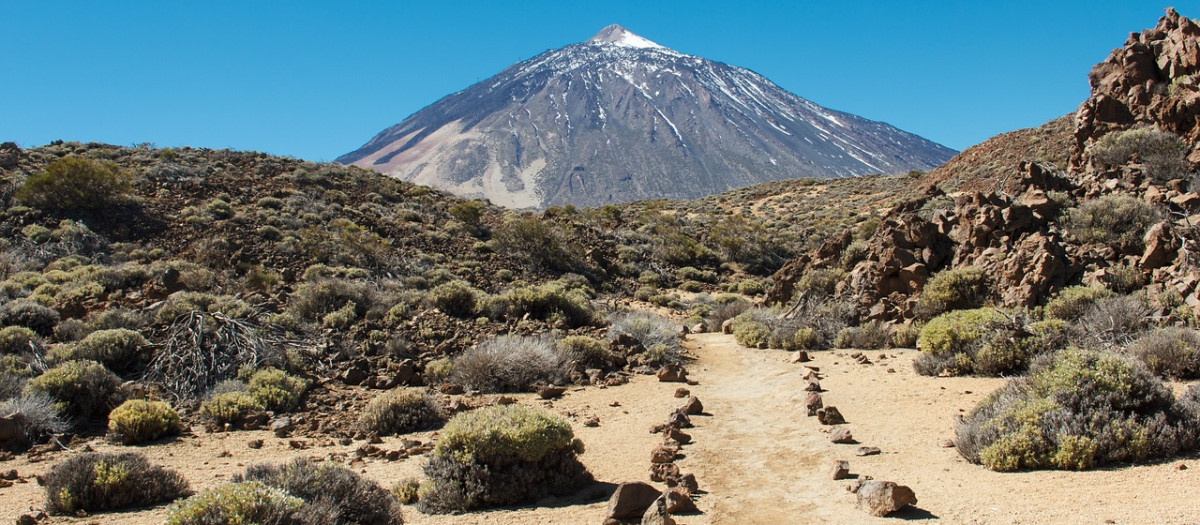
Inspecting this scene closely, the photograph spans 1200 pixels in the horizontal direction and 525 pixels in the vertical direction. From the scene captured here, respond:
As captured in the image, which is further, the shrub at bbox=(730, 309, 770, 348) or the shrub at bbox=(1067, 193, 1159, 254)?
the shrub at bbox=(730, 309, 770, 348)

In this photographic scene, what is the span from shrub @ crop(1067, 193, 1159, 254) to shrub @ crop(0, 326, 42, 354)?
48.6ft

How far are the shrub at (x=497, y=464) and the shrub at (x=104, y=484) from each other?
1982mm

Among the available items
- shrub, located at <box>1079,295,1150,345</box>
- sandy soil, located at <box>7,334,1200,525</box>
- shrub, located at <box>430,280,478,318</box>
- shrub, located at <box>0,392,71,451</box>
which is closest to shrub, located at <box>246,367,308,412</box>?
sandy soil, located at <box>7,334,1200,525</box>

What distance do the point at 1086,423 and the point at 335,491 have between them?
16.6ft

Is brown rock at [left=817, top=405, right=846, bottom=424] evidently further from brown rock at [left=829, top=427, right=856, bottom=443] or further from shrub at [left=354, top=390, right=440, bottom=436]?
shrub at [left=354, top=390, right=440, bottom=436]

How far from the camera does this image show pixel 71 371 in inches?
288

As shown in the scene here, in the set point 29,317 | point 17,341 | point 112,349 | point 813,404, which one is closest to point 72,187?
point 29,317

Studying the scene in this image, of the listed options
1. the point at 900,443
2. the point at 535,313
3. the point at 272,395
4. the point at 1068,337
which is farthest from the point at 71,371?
the point at 1068,337

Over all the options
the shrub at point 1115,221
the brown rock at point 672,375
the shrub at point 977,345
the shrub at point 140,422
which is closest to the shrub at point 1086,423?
the shrub at point 977,345

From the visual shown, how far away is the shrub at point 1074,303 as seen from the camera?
8.31 metres

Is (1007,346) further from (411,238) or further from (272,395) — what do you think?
(411,238)

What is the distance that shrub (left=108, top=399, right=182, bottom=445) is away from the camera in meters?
6.53

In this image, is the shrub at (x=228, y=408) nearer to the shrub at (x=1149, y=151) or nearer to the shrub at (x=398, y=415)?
the shrub at (x=398, y=415)

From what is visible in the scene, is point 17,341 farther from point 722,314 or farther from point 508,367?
point 722,314
